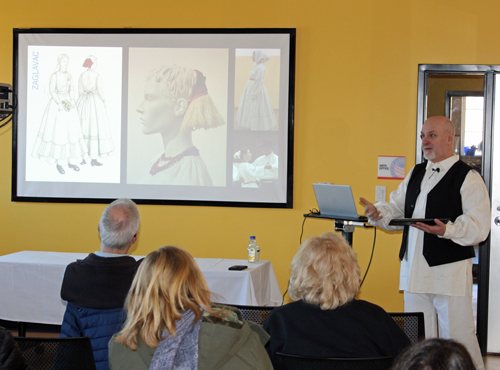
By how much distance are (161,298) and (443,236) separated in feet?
6.12

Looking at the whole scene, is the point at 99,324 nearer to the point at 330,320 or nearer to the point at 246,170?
the point at 330,320

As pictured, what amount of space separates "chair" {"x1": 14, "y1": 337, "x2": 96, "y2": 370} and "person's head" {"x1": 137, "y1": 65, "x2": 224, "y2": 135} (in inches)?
111

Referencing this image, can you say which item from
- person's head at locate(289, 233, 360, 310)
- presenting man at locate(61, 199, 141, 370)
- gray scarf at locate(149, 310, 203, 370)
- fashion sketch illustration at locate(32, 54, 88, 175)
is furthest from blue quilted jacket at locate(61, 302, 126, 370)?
fashion sketch illustration at locate(32, 54, 88, 175)

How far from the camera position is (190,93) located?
4.11 meters

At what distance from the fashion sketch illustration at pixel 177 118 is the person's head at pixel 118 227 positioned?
1.93m

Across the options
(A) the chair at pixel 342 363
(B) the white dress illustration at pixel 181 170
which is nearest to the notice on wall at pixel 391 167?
(B) the white dress illustration at pixel 181 170

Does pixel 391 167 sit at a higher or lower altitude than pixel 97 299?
higher

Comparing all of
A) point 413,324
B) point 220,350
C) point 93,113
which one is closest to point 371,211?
point 413,324

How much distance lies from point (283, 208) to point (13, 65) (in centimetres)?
277

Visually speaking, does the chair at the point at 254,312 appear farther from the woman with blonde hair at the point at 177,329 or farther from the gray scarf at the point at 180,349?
the gray scarf at the point at 180,349

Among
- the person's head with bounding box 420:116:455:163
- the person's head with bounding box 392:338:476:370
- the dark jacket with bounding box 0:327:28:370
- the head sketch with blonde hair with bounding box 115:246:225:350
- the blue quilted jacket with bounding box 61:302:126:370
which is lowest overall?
the blue quilted jacket with bounding box 61:302:126:370

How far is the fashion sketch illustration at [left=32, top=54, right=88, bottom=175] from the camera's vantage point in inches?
165

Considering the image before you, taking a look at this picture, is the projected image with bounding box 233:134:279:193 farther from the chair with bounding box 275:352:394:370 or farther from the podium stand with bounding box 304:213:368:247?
the chair with bounding box 275:352:394:370

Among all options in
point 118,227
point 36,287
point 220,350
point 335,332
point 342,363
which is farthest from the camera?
point 36,287
